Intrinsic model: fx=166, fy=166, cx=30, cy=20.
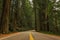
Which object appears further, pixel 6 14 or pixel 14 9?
pixel 14 9

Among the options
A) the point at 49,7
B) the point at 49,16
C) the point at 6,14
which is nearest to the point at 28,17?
the point at 49,16

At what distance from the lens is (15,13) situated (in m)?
47.2

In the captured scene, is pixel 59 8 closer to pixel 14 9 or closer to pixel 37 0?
pixel 37 0

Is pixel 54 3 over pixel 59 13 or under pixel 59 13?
over

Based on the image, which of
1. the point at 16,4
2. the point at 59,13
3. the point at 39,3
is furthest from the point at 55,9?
the point at 16,4

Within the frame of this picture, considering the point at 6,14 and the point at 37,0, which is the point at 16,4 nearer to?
the point at 37,0

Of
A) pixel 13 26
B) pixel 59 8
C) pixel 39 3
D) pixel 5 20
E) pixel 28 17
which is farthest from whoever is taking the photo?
pixel 28 17

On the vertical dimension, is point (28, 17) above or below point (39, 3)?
below

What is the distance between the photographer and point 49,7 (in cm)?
4309

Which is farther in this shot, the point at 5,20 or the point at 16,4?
the point at 16,4

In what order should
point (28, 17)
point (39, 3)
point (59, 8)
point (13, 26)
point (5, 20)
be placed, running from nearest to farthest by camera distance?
point (5, 20), point (59, 8), point (13, 26), point (39, 3), point (28, 17)

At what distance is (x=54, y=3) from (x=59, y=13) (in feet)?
9.47

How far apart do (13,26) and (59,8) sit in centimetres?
1275

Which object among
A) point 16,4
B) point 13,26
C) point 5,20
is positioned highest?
point 16,4
